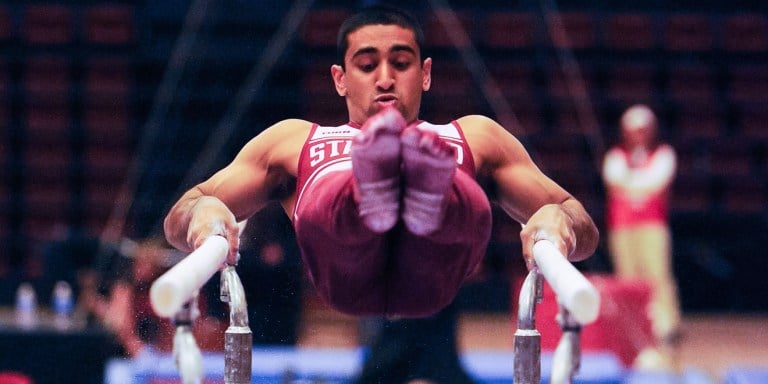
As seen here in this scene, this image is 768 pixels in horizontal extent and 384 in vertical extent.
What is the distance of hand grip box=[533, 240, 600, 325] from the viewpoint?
1685mm

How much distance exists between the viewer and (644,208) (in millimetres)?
6250

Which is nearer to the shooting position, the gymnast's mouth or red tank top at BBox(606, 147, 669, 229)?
the gymnast's mouth

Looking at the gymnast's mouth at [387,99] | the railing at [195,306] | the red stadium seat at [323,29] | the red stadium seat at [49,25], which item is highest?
the red stadium seat at [49,25]

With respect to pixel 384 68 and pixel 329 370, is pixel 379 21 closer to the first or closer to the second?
pixel 384 68

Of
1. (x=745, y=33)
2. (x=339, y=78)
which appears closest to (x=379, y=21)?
(x=339, y=78)

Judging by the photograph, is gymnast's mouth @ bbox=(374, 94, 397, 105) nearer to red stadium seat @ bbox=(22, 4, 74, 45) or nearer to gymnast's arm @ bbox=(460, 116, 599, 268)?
gymnast's arm @ bbox=(460, 116, 599, 268)

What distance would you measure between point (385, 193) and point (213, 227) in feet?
1.41

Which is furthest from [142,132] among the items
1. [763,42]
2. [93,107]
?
[763,42]

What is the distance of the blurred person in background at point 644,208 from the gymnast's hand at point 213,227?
161 inches

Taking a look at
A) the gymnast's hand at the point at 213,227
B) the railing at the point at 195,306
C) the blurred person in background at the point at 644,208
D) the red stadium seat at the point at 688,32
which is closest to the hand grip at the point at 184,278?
the railing at the point at 195,306

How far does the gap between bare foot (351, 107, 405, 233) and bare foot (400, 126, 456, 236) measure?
0.02 meters

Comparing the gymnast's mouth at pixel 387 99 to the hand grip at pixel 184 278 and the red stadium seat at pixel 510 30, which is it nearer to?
the hand grip at pixel 184 278

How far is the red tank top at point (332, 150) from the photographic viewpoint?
8.50ft

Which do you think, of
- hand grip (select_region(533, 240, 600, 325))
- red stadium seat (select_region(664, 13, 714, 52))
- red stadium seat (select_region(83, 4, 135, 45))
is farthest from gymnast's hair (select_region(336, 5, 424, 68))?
red stadium seat (select_region(664, 13, 714, 52))
